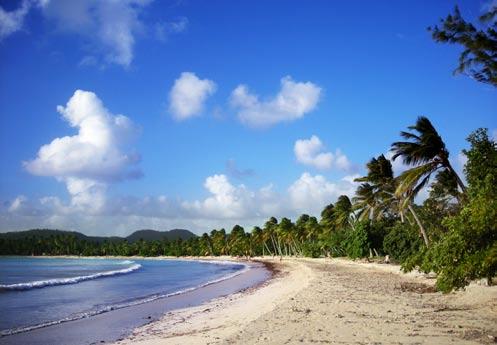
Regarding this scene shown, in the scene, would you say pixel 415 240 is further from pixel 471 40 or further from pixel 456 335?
pixel 456 335

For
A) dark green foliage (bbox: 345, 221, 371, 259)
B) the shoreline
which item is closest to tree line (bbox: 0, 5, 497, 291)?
dark green foliage (bbox: 345, 221, 371, 259)

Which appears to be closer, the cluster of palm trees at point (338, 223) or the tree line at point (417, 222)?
the tree line at point (417, 222)

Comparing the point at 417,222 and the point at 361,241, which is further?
the point at 361,241

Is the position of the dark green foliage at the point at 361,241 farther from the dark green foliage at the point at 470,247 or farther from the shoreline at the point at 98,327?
the dark green foliage at the point at 470,247

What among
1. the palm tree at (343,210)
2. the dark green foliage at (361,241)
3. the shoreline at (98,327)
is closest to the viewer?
the shoreline at (98,327)

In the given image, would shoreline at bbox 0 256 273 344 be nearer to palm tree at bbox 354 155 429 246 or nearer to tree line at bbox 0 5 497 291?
tree line at bbox 0 5 497 291

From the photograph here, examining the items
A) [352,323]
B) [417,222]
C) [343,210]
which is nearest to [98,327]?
[352,323]

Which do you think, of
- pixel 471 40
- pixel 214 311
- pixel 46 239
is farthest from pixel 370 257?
pixel 46 239

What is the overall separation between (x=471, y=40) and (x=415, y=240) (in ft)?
86.7

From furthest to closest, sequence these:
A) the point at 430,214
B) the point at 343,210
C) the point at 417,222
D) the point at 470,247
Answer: the point at 343,210 < the point at 430,214 < the point at 417,222 < the point at 470,247

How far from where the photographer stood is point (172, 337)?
11.6 metres

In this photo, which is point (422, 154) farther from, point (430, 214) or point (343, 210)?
point (343, 210)

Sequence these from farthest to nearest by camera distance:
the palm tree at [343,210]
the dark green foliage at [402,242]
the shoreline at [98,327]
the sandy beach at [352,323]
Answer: the palm tree at [343,210] < the dark green foliage at [402,242] < the shoreline at [98,327] < the sandy beach at [352,323]

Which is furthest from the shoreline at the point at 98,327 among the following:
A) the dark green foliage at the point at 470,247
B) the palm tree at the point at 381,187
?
the palm tree at the point at 381,187
